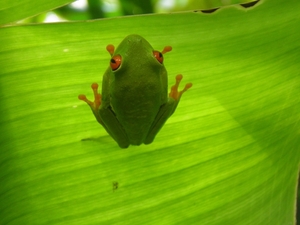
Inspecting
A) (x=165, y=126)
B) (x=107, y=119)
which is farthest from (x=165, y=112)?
(x=107, y=119)

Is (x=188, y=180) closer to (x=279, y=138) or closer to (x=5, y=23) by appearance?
(x=279, y=138)

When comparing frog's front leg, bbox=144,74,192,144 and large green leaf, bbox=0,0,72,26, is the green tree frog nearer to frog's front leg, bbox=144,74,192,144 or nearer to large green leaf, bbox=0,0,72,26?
frog's front leg, bbox=144,74,192,144

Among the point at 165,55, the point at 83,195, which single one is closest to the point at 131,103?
the point at 165,55

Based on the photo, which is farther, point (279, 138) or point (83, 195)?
point (279, 138)

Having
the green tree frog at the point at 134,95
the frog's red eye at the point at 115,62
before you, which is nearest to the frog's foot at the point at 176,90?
the green tree frog at the point at 134,95

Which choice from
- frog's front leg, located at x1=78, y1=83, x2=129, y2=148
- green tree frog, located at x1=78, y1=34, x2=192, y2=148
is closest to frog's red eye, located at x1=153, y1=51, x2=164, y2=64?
green tree frog, located at x1=78, y1=34, x2=192, y2=148

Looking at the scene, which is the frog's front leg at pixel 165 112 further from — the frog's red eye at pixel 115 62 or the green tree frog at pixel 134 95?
the frog's red eye at pixel 115 62

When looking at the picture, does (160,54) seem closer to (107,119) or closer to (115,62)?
(115,62)
